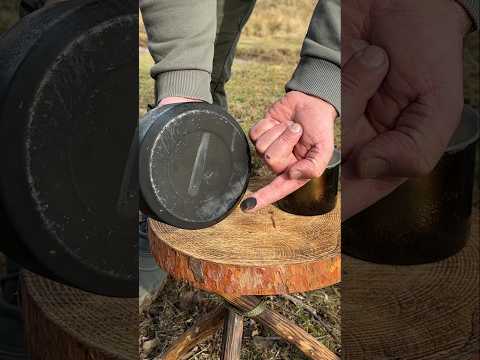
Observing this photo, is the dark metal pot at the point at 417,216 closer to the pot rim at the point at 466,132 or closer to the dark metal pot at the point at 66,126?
the pot rim at the point at 466,132

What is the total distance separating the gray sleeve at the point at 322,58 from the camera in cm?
52

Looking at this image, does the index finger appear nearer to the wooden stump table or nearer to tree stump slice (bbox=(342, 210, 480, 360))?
the wooden stump table

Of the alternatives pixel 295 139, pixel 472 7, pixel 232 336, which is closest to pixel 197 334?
pixel 232 336

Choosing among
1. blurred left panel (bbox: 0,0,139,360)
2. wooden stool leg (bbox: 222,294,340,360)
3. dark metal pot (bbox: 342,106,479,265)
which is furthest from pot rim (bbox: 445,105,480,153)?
blurred left panel (bbox: 0,0,139,360)

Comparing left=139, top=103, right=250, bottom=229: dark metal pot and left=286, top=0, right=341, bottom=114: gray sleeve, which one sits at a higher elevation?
left=286, top=0, right=341, bottom=114: gray sleeve

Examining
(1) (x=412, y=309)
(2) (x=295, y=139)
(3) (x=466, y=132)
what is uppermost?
(2) (x=295, y=139)

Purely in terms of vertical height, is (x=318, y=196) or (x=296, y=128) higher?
(x=296, y=128)

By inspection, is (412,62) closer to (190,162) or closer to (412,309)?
(190,162)

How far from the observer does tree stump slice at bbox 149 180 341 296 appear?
642 millimetres

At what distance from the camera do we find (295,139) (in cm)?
53

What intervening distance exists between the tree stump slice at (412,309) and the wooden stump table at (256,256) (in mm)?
93

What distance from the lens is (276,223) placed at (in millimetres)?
680

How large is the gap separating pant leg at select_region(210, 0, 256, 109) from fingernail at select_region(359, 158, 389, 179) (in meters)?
0.14

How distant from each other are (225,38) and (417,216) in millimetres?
365
